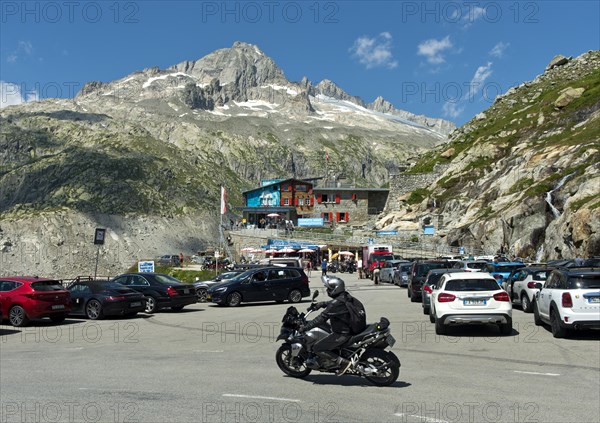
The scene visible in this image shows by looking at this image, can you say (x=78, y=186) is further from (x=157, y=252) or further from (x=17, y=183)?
(x=157, y=252)

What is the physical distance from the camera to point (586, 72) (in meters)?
98.4

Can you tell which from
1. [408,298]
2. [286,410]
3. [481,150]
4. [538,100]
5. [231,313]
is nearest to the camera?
[286,410]

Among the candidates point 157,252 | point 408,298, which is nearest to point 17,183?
point 157,252

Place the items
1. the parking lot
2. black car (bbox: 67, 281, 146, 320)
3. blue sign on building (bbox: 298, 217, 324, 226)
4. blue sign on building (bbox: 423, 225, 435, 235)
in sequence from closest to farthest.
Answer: the parking lot → black car (bbox: 67, 281, 146, 320) → blue sign on building (bbox: 423, 225, 435, 235) → blue sign on building (bbox: 298, 217, 324, 226)

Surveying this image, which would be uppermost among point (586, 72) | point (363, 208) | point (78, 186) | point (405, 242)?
point (586, 72)

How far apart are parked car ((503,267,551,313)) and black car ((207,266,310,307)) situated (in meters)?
9.53

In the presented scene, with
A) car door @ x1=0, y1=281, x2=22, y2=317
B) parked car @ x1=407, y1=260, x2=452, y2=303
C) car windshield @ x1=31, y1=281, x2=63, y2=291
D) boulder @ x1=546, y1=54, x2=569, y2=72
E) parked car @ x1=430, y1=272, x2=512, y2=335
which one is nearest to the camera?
parked car @ x1=430, y1=272, x2=512, y2=335

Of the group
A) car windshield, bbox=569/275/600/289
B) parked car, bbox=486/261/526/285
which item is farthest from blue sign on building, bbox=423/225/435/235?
car windshield, bbox=569/275/600/289

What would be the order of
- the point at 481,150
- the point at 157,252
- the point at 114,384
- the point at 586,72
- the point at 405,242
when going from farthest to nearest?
1. the point at 157,252
2. the point at 586,72
3. the point at 481,150
4. the point at 405,242
5. the point at 114,384

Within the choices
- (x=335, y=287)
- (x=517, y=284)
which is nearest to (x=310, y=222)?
(x=517, y=284)

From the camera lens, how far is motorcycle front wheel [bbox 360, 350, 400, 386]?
375 inches

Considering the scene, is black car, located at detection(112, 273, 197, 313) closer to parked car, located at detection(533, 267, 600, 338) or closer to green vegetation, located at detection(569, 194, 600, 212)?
parked car, located at detection(533, 267, 600, 338)

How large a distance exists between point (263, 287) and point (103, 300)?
7.63 meters

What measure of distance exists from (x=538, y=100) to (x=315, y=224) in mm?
39499
